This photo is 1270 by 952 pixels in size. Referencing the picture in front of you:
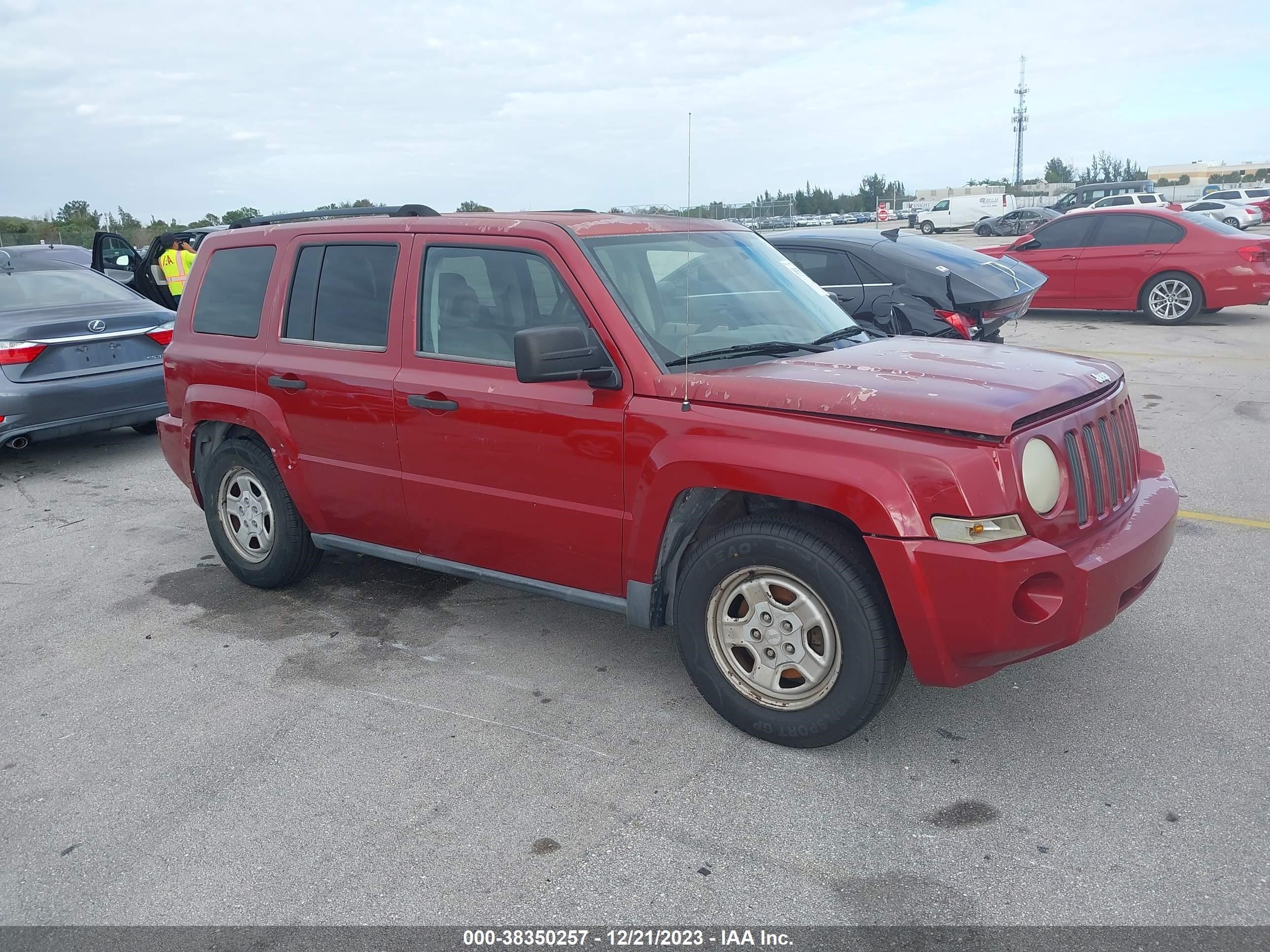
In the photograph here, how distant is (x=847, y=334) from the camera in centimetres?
454

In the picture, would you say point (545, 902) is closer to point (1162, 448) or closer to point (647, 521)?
point (647, 521)

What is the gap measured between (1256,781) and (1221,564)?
218 centimetres

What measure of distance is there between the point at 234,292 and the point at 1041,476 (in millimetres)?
3979

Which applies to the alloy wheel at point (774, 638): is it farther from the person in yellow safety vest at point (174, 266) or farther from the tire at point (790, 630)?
the person in yellow safety vest at point (174, 266)

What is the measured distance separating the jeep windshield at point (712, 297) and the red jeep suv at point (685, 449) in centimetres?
1

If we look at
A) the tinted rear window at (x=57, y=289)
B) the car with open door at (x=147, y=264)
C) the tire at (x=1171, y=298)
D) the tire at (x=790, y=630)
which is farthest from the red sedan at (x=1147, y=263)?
the tire at (x=790, y=630)

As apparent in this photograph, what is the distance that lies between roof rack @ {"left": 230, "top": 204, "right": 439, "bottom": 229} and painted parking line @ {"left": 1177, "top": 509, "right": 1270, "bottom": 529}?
4370 millimetres

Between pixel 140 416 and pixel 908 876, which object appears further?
A: pixel 140 416

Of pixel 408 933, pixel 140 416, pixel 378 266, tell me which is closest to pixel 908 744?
pixel 408 933

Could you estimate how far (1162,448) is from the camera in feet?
24.7

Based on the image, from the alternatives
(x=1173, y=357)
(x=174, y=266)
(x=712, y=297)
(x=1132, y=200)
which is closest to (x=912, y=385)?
(x=712, y=297)

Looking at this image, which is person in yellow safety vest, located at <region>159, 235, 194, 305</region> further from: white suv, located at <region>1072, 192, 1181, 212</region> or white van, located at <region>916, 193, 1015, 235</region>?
white van, located at <region>916, 193, 1015, 235</region>

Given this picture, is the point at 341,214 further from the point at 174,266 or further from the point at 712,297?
the point at 174,266

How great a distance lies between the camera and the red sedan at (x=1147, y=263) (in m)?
12.9
